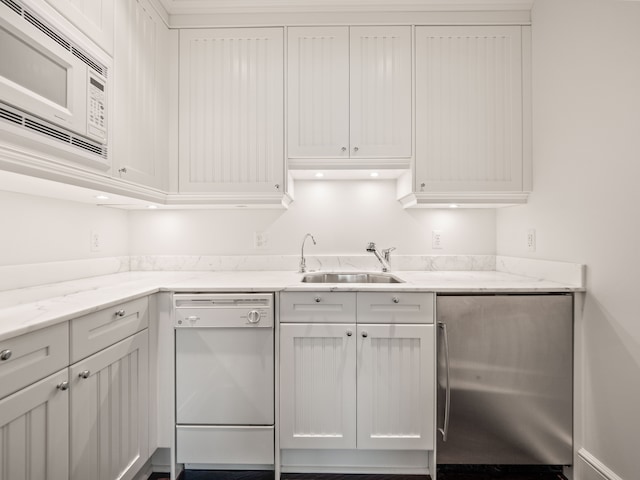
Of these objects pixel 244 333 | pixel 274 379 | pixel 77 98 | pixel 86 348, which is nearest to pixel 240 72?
pixel 77 98

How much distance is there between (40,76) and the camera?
107cm

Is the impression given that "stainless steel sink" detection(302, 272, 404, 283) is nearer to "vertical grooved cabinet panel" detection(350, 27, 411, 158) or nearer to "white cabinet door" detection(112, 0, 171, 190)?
"vertical grooved cabinet panel" detection(350, 27, 411, 158)

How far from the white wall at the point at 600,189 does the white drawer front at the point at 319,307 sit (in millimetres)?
1145

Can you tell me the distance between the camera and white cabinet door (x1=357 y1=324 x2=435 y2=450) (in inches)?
61.1

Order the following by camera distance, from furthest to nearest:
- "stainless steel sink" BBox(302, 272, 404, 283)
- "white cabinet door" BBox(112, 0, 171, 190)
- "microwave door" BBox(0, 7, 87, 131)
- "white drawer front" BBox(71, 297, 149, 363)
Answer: "stainless steel sink" BBox(302, 272, 404, 283)
"white cabinet door" BBox(112, 0, 171, 190)
"white drawer front" BBox(71, 297, 149, 363)
"microwave door" BBox(0, 7, 87, 131)

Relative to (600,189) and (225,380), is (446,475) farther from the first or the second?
(600,189)

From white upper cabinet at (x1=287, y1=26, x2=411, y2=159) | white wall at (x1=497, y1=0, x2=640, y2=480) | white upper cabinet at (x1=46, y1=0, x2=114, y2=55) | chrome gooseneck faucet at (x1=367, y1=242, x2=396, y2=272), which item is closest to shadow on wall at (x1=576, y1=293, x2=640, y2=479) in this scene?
white wall at (x1=497, y1=0, x2=640, y2=480)

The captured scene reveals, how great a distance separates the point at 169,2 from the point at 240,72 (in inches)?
22.8

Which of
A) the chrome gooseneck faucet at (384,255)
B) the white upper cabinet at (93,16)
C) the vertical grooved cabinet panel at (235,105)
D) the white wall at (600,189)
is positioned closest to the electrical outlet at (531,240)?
the white wall at (600,189)

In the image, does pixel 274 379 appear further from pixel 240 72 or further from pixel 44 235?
pixel 240 72

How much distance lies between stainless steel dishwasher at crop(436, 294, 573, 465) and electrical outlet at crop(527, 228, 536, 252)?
15.9 inches

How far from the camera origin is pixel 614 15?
1326 mm

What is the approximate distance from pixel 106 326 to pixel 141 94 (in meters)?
1.23

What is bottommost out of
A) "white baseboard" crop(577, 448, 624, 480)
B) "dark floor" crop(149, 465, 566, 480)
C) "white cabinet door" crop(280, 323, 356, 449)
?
"dark floor" crop(149, 465, 566, 480)
